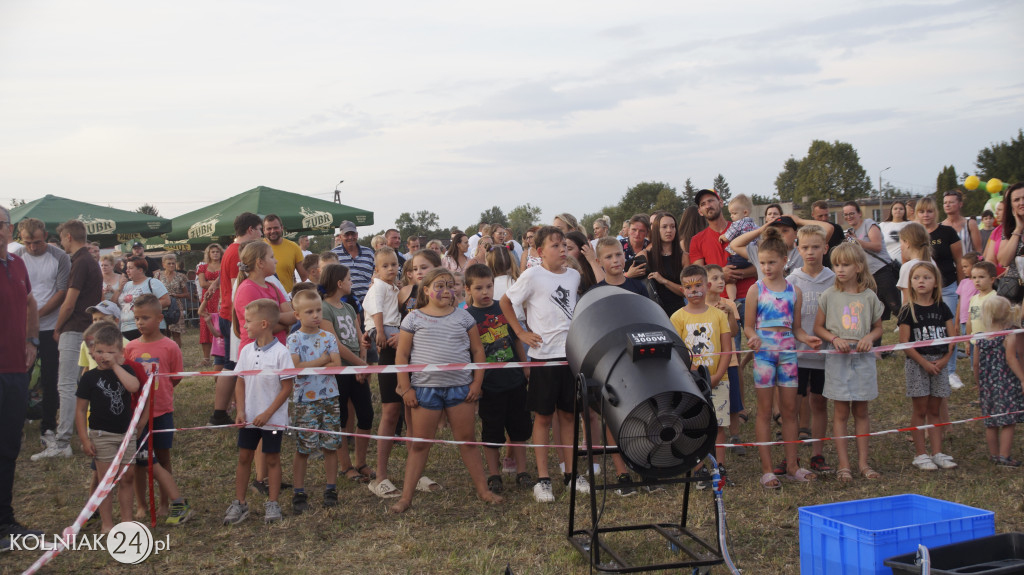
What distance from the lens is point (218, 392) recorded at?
714 cm

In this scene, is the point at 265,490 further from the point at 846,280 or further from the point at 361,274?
the point at 846,280

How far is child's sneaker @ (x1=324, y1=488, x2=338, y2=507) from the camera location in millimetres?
5250

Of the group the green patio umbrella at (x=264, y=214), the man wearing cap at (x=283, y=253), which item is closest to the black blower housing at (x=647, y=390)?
the man wearing cap at (x=283, y=253)

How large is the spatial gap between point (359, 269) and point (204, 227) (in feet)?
22.9

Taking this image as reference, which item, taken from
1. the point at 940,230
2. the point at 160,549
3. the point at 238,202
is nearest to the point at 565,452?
the point at 160,549

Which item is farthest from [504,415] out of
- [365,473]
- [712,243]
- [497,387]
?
[712,243]

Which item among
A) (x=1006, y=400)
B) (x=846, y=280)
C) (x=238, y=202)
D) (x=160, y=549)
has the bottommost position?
(x=160, y=549)

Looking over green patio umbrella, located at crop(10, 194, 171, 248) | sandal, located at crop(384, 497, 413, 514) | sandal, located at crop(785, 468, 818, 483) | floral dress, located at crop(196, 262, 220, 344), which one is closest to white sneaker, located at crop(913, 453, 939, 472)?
sandal, located at crop(785, 468, 818, 483)

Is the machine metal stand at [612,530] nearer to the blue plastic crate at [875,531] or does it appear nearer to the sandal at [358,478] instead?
the blue plastic crate at [875,531]

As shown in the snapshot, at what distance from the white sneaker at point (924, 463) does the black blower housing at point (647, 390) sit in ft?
10.2

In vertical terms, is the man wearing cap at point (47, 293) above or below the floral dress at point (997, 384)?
above

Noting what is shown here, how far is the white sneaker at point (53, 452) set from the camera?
6771 millimetres

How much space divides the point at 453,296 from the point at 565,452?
149 cm

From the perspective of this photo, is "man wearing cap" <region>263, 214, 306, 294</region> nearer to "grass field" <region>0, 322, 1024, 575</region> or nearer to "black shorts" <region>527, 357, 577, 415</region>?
"grass field" <region>0, 322, 1024, 575</region>
